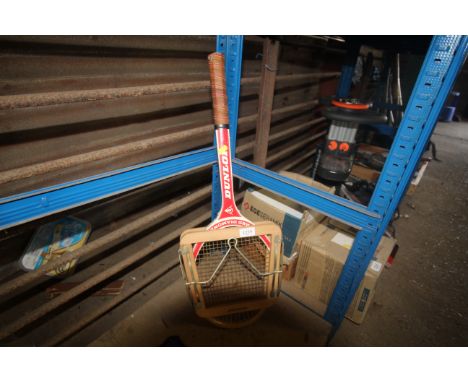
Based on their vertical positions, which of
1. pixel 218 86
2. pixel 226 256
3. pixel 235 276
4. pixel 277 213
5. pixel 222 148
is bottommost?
pixel 235 276

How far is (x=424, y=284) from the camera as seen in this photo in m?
2.49

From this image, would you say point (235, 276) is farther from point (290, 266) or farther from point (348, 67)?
point (348, 67)

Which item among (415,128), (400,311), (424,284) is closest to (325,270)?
(400,311)

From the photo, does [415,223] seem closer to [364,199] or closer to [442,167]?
[364,199]

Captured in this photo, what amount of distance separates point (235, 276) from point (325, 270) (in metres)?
0.82

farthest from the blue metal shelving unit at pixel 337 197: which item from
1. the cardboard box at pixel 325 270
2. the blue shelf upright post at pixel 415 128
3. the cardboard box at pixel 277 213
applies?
the cardboard box at pixel 277 213

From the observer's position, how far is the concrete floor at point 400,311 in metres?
1.54

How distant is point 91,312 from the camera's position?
5.38 ft

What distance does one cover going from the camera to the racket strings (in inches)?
54.2

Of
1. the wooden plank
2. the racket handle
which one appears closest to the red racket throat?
the racket handle

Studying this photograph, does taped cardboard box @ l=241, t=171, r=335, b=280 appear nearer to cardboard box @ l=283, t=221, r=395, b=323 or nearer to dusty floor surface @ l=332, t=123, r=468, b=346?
cardboard box @ l=283, t=221, r=395, b=323

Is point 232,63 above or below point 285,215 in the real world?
above

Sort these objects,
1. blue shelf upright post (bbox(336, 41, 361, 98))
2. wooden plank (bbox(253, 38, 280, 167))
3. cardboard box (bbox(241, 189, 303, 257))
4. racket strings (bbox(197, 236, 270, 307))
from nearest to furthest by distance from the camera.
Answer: racket strings (bbox(197, 236, 270, 307)) < cardboard box (bbox(241, 189, 303, 257)) < wooden plank (bbox(253, 38, 280, 167)) < blue shelf upright post (bbox(336, 41, 361, 98))

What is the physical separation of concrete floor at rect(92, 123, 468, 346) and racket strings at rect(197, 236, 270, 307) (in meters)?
0.31
